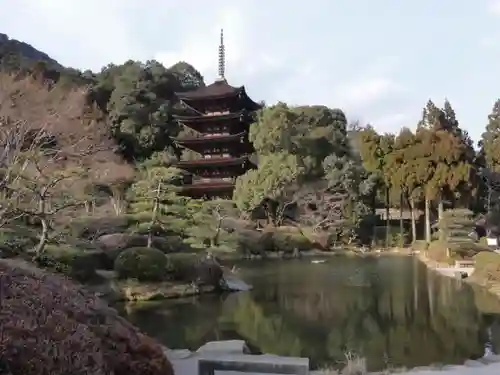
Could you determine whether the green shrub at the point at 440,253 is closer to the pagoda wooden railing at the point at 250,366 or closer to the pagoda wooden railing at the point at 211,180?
the pagoda wooden railing at the point at 211,180

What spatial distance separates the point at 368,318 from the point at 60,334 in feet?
26.7

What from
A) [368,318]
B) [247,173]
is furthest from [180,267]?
[247,173]

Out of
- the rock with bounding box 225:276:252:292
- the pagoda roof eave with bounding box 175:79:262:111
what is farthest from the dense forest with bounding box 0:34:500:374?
the pagoda roof eave with bounding box 175:79:262:111

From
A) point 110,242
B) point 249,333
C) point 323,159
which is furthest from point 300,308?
point 323,159

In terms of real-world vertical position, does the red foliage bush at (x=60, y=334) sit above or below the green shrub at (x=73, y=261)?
above

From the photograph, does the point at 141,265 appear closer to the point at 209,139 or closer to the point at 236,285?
the point at 236,285

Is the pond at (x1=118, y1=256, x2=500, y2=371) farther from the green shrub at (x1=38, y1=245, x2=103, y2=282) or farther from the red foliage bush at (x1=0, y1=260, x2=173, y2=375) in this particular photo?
the red foliage bush at (x1=0, y1=260, x2=173, y2=375)

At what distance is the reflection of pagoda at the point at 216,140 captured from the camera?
86.4 ft

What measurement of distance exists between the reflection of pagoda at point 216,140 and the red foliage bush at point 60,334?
22989 millimetres

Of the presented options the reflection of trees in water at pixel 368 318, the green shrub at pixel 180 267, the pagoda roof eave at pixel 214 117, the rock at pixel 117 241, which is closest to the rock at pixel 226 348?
the reflection of trees in water at pixel 368 318

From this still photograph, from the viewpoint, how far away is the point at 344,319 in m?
9.68

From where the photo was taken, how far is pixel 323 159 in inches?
1089

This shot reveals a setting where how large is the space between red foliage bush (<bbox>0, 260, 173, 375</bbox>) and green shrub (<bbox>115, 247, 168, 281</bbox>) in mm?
9274

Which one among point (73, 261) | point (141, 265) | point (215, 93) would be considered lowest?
point (141, 265)
